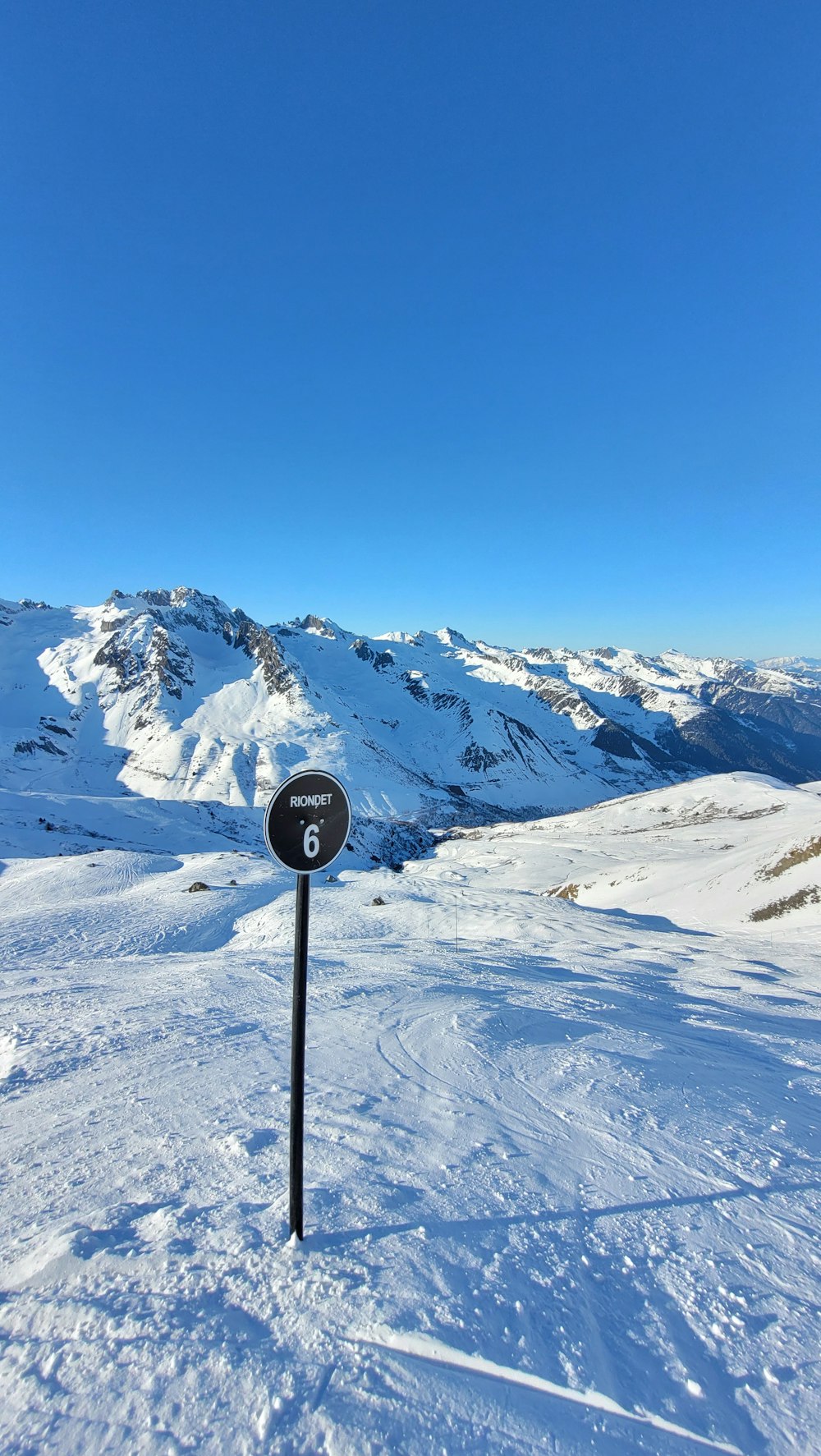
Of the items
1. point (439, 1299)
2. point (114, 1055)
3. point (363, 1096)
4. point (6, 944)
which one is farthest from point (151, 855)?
point (439, 1299)

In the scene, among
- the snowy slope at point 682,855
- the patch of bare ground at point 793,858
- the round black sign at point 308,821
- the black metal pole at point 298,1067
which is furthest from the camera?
the patch of bare ground at point 793,858

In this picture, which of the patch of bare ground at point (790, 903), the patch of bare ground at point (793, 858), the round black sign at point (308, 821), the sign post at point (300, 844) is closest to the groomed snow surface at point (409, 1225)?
the sign post at point (300, 844)

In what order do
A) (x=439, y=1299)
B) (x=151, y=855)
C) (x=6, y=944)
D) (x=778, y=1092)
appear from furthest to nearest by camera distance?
(x=151, y=855), (x=6, y=944), (x=778, y=1092), (x=439, y=1299)

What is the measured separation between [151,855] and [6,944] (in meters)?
26.5

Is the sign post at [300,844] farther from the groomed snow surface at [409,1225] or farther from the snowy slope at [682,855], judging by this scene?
the snowy slope at [682,855]

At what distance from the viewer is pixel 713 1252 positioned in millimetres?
3824

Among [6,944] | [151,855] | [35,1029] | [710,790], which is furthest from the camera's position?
[710,790]

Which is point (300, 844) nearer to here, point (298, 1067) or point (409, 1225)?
point (298, 1067)

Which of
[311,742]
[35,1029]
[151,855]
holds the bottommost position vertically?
[151,855]

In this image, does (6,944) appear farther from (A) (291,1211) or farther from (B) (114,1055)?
(A) (291,1211)

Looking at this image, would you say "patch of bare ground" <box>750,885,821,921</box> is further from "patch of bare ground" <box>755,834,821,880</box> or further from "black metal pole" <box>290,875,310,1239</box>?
"black metal pole" <box>290,875,310,1239</box>

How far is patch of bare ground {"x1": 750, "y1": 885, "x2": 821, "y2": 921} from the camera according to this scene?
25.3 meters

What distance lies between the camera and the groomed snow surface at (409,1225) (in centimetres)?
267

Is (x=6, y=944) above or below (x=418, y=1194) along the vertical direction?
below
